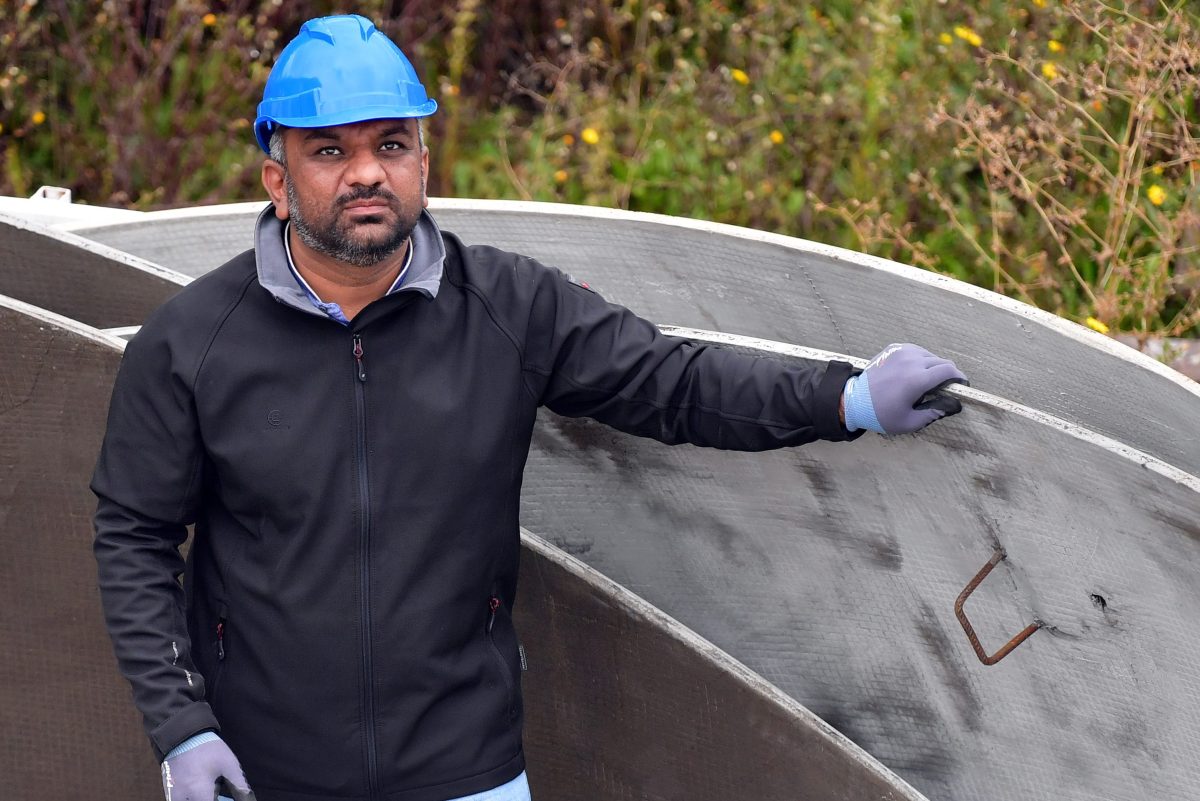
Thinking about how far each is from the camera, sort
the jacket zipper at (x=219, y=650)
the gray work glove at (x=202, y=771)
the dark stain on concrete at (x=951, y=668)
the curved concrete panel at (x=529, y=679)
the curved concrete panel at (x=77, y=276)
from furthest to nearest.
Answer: the curved concrete panel at (x=77, y=276) < the dark stain on concrete at (x=951, y=668) < the curved concrete panel at (x=529, y=679) < the jacket zipper at (x=219, y=650) < the gray work glove at (x=202, y=771)

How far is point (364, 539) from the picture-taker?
195cm

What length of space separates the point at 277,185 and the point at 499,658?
0.77 meters

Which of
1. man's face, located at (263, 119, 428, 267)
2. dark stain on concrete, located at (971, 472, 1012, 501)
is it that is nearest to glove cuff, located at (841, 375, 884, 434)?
dark stain on concrete, located at (971, 472, 1012, 501)

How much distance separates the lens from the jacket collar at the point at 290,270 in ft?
6.34

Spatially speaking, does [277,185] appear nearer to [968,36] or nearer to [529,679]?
[529,679]

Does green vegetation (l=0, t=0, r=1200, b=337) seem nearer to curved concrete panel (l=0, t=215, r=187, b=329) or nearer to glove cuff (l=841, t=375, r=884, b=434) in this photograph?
curved concrete panel (l=0, t=215, r=187, b=329)

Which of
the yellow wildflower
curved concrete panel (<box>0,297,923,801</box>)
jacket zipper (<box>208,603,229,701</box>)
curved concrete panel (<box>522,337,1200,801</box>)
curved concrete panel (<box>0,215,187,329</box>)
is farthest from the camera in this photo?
the yellow wildflower

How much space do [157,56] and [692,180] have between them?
7.34 ft

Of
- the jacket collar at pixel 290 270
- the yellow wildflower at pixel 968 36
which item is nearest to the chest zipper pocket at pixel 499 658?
the jacket collar at pixel 290 270

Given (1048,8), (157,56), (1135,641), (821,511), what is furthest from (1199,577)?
(157,56)

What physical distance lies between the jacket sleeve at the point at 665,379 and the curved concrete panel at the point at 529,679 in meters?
0.44

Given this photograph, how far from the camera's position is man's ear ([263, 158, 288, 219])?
6.75 ft

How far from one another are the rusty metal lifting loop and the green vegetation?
1490 millimetres

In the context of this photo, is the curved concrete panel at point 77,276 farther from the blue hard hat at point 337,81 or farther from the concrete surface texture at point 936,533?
the blue hard hat at point 337,81
